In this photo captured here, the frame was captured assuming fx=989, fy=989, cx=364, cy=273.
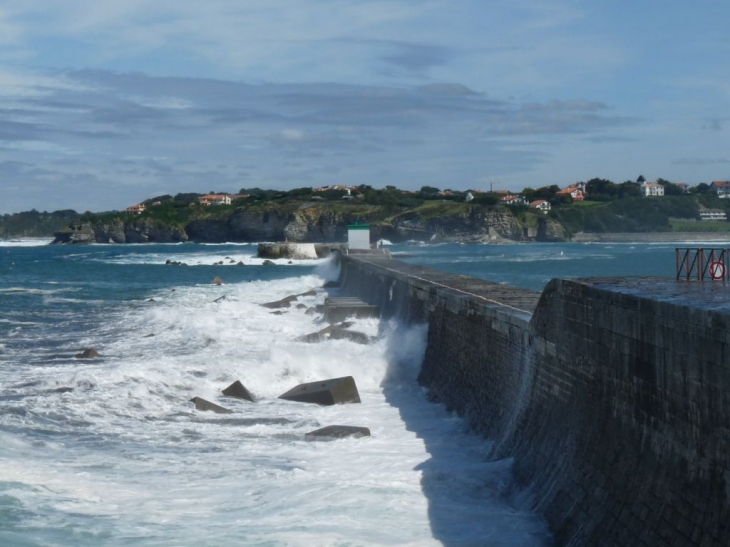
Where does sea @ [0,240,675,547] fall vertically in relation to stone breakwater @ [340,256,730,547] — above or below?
below

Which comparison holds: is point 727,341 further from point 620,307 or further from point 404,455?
point 404,455

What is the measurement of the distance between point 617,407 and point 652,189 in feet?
576

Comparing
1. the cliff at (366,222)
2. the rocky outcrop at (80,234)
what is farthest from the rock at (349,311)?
the rocky outcrop at (80,234)

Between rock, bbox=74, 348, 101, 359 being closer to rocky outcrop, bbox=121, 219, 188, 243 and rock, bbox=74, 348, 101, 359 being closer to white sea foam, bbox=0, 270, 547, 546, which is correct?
white sea foam, bbox=0, 270, 547, 546

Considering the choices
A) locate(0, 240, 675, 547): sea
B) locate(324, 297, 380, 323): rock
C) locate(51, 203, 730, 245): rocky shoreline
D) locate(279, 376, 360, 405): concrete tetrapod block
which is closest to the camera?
locate(0, 240, 675, 547): sea

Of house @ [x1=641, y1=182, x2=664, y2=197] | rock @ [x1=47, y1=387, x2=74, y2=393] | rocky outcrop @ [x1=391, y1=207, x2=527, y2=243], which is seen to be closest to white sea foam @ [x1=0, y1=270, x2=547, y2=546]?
rock @ [x1=47, y1=387, x2=74, y2=393]

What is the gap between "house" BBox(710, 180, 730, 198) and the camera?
575 ft

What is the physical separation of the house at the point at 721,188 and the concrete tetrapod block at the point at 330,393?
166m

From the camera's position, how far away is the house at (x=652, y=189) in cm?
17496

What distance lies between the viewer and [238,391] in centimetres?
1817

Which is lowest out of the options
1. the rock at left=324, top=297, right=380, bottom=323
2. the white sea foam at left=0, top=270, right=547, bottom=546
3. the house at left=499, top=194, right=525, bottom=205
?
the white sea foam at left=0, top=270, right=547, bottom=546

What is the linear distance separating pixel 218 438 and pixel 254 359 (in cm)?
718

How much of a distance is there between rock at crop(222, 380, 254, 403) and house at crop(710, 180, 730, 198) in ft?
544

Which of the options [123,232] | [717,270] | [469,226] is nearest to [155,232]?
[123,232]
